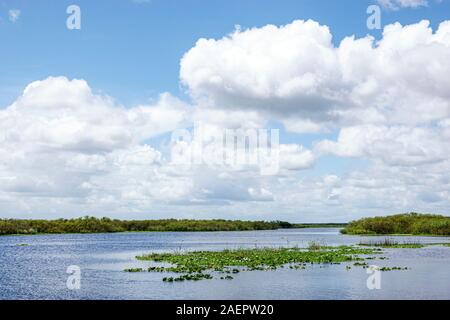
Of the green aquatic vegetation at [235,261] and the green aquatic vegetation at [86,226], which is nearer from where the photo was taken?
the green aquatic vegetation at [235,261]

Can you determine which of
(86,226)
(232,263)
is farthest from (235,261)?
(86,226)

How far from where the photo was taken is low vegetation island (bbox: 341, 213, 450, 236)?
115 meters

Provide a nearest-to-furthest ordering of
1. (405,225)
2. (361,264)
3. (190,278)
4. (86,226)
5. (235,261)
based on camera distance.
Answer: (190,278), (361,264), (235,261), (405,225), (86,226)

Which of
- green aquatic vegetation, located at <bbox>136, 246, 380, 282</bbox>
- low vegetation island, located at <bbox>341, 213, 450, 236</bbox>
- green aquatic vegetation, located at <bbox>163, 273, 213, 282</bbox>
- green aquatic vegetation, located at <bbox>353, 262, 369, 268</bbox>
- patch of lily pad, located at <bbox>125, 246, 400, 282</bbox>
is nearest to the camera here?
green aquatic vegetation, located at <bbox>163, 273, 213, 282</bbox>

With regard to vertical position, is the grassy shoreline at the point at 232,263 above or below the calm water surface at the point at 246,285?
above

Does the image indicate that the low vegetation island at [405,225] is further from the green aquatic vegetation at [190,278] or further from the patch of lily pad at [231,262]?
the green aquatic vegetation at [190,278]

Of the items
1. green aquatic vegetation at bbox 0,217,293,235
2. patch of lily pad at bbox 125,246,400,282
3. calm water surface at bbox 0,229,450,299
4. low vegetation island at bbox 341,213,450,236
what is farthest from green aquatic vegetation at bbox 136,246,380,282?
green aquatic vegetation at bbox 0,217,293,235

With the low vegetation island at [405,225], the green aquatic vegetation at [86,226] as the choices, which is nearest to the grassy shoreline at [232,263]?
the low vegetation island at [405,225]

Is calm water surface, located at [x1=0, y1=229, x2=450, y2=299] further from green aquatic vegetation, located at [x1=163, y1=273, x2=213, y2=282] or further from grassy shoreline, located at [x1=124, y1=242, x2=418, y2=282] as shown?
grassy shoreline, located at [x1=124, y1=242, x2=418, y2=282]

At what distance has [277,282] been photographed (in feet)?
121

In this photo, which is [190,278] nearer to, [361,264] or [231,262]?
[231,262]

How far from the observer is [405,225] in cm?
12250

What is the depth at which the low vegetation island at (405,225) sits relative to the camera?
4531 inches
